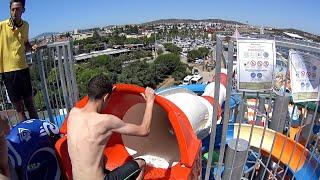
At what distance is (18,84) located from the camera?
563 centimetres

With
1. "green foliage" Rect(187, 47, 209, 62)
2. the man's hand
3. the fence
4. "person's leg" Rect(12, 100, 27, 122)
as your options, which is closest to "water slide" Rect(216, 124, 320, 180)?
the man's hand

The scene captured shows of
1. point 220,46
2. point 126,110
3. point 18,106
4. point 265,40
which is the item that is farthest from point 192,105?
point 18,106

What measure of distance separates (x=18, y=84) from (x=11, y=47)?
55 centimetres

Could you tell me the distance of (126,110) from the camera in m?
5.51

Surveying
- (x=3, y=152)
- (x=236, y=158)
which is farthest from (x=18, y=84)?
(x=236, y=158)

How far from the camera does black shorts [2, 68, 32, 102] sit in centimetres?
556

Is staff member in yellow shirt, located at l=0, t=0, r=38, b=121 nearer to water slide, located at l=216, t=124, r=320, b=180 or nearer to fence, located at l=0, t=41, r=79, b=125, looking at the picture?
fence, located at l=0, t=41, r=79, b=125

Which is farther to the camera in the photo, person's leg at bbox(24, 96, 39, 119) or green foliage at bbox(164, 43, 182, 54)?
green foliage at bbox(164, 43, 182, 54)

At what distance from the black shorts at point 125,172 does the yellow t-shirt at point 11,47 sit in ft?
7.83

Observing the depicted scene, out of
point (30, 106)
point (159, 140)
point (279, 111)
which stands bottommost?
point (159, 140)

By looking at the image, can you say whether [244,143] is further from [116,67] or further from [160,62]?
[160,62]

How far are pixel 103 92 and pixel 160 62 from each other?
105 meters

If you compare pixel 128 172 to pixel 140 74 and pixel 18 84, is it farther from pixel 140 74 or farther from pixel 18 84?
pixel 140 74

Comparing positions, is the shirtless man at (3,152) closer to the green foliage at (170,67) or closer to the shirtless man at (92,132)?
the shirtless man at (92,132)
